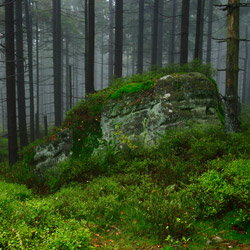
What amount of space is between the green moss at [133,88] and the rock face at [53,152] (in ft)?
8.89

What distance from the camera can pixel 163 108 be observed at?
30.5ft

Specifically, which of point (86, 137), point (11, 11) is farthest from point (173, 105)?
point (11, 11)

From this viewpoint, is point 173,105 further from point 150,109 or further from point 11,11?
point 11,11

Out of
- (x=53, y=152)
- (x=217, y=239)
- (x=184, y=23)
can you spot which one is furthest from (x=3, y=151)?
(x=217, y=239)

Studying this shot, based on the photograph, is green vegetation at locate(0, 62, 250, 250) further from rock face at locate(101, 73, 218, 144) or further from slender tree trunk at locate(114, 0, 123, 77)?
slender tree trunk at locate(114, 0, 123, 77)

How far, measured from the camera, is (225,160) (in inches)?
267

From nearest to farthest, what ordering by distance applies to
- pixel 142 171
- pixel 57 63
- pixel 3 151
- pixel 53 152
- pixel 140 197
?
pixel 140 197
pixel 142 171
pixel 53 152
pixel 3 151
pixel 57 63

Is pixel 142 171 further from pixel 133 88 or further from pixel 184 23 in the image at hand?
pixel 184 23

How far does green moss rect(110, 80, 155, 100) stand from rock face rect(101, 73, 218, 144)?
19 cm

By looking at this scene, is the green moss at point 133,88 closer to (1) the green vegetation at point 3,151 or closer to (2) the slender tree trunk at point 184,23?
(2) the slender tree trunk at point 184,23

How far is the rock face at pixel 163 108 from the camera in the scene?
921 centimetres

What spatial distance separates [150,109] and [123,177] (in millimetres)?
3292

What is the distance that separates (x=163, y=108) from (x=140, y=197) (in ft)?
13.4

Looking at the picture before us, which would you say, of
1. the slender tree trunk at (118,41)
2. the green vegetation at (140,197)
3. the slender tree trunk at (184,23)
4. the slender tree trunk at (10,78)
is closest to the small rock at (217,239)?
the green vegetation at (140,197)
